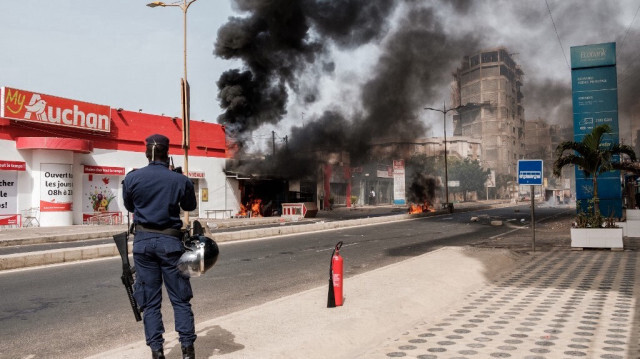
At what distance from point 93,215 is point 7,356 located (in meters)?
25.0

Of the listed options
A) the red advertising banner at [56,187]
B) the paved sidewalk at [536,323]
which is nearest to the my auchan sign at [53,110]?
the red advertising banner at [56,187]

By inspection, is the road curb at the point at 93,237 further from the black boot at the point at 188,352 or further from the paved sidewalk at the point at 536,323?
Answer: the paved sidewalk at the point at 536,323

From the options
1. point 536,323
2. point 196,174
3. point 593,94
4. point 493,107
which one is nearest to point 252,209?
point 196,174

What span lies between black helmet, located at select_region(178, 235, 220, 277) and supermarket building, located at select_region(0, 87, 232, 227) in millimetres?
24147

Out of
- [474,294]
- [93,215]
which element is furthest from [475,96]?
[474,294]

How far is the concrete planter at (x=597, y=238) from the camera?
13.6 metres

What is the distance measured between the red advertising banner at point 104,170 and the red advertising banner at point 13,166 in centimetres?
326

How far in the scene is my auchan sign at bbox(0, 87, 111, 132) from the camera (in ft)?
80.1

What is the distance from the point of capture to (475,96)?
133m

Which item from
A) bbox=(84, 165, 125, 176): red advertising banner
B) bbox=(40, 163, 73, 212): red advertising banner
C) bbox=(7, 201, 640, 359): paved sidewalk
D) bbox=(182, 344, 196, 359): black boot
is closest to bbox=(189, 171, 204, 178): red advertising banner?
bbox=(84, 165, 125, 176): red advertising banner

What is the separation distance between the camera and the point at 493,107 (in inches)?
5059

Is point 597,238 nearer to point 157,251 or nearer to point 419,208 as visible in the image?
point 157,251

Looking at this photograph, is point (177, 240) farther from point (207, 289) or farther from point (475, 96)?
point (475, 96)

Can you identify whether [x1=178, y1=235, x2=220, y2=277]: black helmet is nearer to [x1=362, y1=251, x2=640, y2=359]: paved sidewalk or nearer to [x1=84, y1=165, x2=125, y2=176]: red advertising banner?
[x1=362, y1=251, x2=640, y2=359]: paved sidewalk
